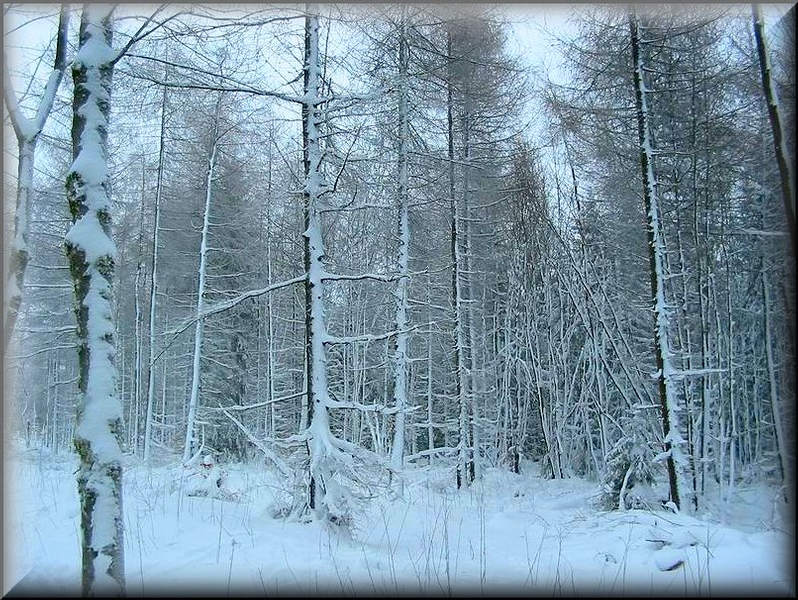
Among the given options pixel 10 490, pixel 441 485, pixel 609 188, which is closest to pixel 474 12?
pixel 609 188

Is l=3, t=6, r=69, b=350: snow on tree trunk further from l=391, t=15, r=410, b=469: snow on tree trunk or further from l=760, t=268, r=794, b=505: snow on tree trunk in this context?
l=760, t=268, r=794, b=505: snow on tree trunk

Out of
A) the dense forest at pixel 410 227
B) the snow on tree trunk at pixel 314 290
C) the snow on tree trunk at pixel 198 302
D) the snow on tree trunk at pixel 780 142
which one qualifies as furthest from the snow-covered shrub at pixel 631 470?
the snow on tree trunk at pixel 198 302

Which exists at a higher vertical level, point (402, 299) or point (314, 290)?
point (402, 299)

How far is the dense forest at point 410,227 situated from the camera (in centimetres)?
489

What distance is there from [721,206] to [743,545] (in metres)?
6.38

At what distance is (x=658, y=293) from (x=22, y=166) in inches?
307

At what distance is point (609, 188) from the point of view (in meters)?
10.2

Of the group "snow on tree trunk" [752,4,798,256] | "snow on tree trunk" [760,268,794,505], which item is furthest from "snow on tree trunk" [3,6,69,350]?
"snow on tree trunk" [760,268,794,505]

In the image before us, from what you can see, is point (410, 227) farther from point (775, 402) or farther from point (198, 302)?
point (775, 402)

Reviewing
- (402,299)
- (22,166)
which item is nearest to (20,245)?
(22,166)

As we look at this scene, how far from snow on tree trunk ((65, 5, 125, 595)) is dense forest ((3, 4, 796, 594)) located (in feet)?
0.05

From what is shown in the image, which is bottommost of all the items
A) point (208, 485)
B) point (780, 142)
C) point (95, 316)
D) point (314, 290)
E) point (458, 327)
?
point (208, 485)

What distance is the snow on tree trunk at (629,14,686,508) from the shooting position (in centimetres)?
689

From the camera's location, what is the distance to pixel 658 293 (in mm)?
7266
